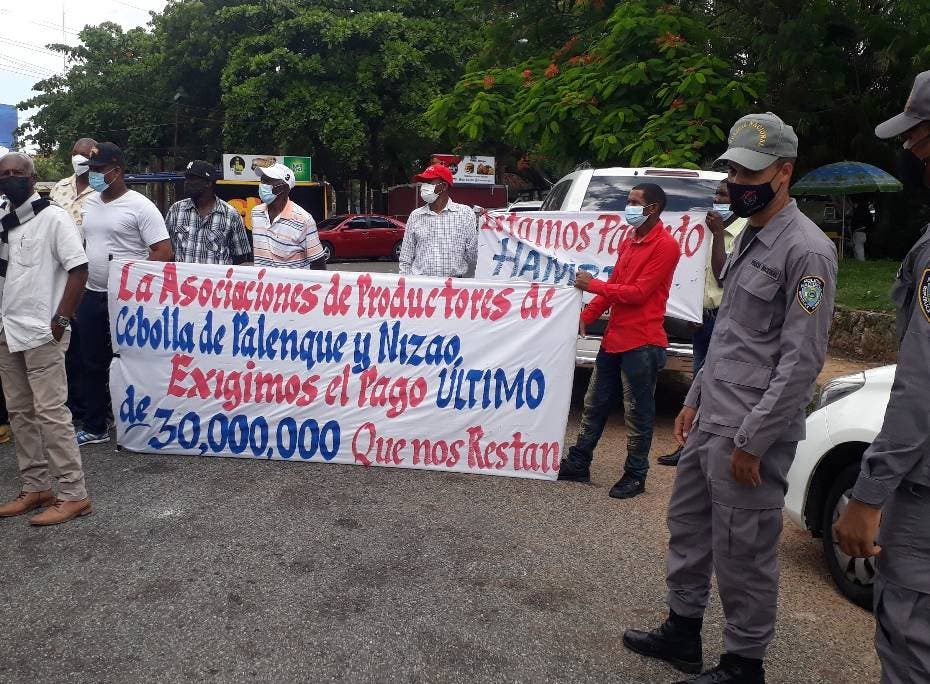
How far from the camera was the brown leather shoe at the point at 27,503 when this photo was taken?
447 cm

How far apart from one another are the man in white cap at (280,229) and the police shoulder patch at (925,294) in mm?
4608

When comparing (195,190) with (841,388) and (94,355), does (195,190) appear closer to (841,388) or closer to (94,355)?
(94,355)

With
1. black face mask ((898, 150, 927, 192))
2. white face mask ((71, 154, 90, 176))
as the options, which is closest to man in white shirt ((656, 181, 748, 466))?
black face mask ((898, 150, 927, 192))

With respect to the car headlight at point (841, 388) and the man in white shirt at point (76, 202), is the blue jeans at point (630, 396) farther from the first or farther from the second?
the man in white shirt at point (76, 202)

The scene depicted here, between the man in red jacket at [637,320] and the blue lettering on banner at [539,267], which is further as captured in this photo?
the blue lettering on banner at [539,267]

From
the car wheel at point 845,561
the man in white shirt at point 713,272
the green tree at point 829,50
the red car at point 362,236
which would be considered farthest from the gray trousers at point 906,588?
the red car at point 362,236

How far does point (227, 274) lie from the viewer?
5.62 metres

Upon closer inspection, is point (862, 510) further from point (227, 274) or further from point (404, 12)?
point (404, 12)

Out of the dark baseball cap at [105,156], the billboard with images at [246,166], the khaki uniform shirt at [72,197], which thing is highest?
the billboard with images at [246,166]

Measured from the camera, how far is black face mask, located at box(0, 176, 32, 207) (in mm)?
4383

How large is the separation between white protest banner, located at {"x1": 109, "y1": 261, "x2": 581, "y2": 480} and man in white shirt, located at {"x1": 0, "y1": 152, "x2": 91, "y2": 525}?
3.72ft

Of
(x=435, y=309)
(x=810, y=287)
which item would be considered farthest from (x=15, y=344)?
(x=810, y=287)

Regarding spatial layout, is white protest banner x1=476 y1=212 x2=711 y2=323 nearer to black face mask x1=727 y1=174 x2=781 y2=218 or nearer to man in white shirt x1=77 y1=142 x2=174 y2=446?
man in white shirt x1=77 y1=142 x2=174 y2=446

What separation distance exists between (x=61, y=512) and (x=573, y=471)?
2932 mm
